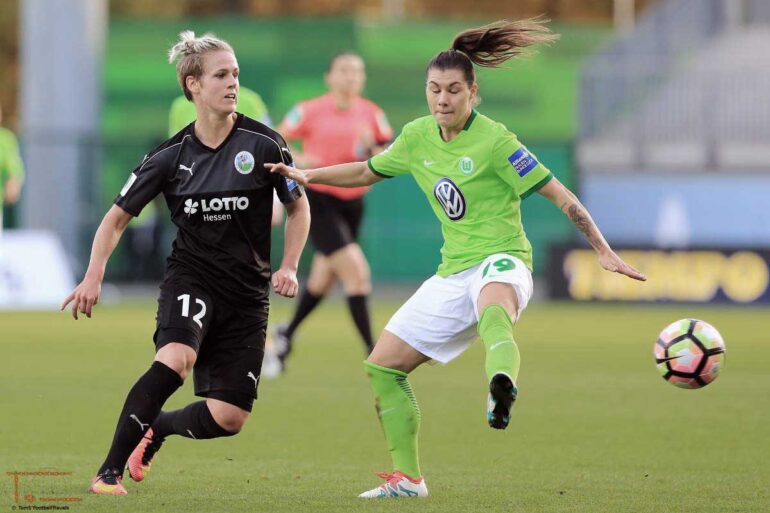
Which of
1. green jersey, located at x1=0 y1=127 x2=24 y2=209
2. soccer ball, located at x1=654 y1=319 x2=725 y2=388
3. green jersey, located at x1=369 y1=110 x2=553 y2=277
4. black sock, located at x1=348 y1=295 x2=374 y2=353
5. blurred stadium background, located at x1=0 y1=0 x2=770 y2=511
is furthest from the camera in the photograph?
blurred stadium background, located at x1=0 y1=0 x2=770 y2=511

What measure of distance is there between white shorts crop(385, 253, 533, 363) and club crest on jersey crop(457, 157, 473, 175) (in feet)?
1.35

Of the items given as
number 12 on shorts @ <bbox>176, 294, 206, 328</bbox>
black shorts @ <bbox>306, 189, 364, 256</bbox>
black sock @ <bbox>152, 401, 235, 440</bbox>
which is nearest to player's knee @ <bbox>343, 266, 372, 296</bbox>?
black shorts @ <bbox>306, 189, 364, 256</bbox>

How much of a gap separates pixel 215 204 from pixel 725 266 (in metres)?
17.2

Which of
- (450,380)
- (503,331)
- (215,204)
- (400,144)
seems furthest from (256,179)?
(450,380)

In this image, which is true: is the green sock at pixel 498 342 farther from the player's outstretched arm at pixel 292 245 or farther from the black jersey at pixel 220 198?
the black jersey at pixel 220 198

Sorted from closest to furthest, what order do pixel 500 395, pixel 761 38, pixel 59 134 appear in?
pixel 500 395
pixel 59 134
pixel 761 38

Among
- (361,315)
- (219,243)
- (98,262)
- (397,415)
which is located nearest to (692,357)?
(397,415)

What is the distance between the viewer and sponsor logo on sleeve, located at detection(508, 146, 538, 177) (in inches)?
283

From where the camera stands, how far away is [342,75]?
1305cm

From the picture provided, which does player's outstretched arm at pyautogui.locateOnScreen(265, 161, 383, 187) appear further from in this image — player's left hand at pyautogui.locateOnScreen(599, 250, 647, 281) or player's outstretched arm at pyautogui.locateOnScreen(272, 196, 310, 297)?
player's left hand at pyautogui.locateOnScreen(599, 250, 647, 281)

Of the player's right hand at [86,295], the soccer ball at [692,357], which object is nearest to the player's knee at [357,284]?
the soccer ball at [692,357]

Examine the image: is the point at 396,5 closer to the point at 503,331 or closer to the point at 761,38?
the point at 761,38

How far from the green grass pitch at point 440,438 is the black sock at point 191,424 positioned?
0.78 ft

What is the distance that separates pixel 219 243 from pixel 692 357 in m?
2.54
